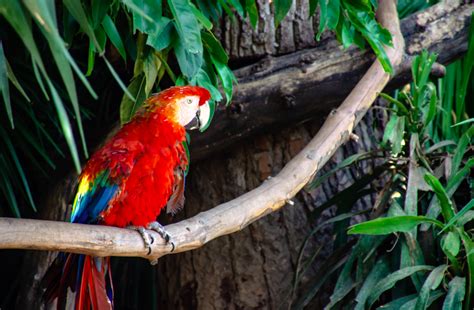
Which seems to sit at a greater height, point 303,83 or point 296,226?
point 303,83

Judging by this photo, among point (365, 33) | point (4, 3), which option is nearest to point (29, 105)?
point (365, 33)

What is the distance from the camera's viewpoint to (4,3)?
93 centimetres

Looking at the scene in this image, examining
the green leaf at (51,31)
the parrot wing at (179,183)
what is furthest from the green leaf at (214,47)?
the green leaf at (51,31)

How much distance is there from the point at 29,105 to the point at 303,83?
755 millimetres

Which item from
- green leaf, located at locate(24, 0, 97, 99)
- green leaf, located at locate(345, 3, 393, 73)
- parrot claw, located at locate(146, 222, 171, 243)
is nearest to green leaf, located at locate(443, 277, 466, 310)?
green leaf, located at locate(345, 3, 393, 73)

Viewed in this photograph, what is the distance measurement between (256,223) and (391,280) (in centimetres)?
50

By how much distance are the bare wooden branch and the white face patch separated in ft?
0.75

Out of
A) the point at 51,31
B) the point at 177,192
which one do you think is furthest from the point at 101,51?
the point at 177,192

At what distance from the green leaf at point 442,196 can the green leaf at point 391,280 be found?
0.14 meters

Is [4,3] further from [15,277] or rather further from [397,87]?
[15,277]

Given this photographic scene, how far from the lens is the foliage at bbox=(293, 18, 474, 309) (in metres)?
1.67

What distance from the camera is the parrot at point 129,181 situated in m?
1.58

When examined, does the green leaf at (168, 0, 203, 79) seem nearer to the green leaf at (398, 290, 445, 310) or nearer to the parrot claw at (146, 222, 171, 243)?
the parrot claw at (146, 222, 171, 243)

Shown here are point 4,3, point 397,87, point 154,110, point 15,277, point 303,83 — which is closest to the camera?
point 4,3
